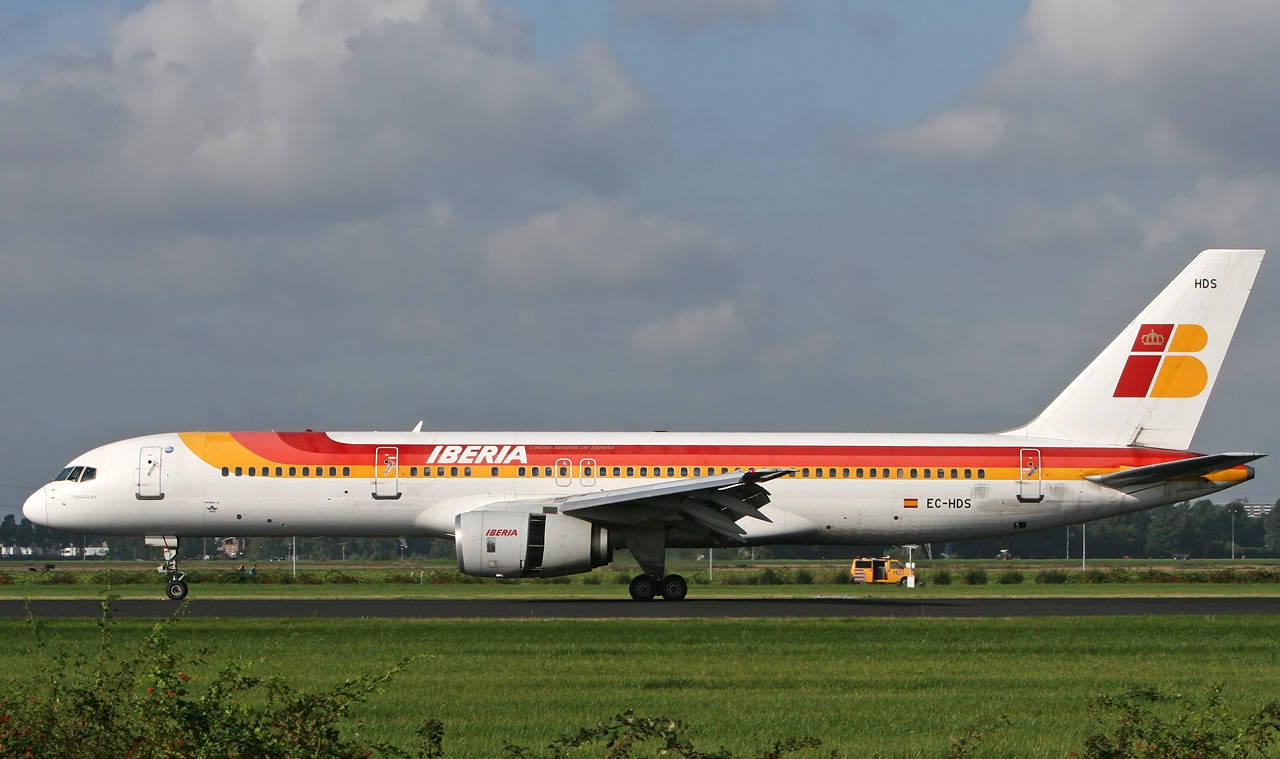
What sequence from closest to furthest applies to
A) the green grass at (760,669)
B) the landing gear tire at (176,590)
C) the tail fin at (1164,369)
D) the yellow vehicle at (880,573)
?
the green grass at (760,669), the landing gear tire at (176,590), the tail fin at (1164,369), the yellow vehicle at (880,573)

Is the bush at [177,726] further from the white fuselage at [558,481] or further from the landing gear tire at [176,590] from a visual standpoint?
the white fuselage at [558,481]

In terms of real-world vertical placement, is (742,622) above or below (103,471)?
below

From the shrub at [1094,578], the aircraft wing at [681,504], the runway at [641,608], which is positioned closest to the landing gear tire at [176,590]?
the runway at [641,608]

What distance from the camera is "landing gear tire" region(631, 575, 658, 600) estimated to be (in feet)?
110

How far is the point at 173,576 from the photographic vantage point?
33.7 metres

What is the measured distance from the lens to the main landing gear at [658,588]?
3341 cm

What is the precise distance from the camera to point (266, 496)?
112 ft

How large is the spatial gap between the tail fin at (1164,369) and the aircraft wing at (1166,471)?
1441 mm

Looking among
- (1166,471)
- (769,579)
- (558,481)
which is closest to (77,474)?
(558,481)

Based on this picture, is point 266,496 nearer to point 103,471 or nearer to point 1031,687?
point 103,471

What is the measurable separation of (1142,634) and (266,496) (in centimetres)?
1977

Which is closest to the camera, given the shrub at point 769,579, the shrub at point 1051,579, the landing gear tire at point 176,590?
the landing gear tire at point 176,590

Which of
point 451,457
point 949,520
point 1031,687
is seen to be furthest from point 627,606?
point 1031,687

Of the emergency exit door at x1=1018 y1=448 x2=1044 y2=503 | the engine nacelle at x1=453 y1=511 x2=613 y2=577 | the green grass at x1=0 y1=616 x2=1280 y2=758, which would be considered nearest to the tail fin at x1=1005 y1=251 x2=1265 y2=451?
the emergency exit door at x1=1018 y1=448 x2=1044 y2=503
